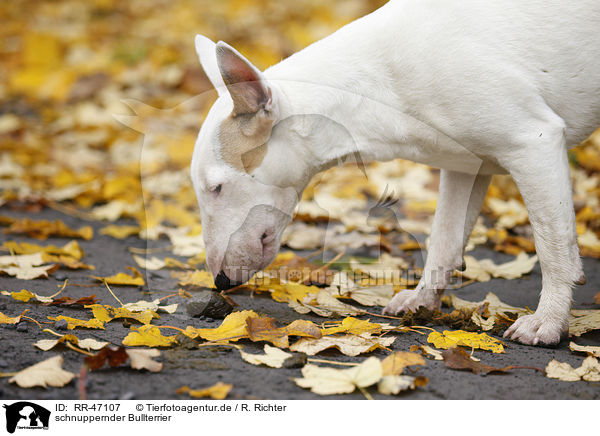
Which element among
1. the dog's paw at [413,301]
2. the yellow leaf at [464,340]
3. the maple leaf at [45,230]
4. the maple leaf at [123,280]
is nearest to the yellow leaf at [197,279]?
the maple leaf at [123,280]

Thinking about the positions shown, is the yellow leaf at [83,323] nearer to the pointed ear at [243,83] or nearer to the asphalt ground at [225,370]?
the asphalt ground at [225,370]

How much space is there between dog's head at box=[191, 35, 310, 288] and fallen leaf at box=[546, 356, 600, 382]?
3.59 feet

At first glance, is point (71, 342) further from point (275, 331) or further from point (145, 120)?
point (145, 120)

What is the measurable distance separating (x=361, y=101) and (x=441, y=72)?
328 mm

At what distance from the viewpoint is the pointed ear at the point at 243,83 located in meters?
2.11

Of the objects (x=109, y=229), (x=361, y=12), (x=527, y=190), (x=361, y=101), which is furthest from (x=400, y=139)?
(x=361, y=12)

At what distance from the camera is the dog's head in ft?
7.44

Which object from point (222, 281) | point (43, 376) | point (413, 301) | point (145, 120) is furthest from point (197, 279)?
point (145, 120)

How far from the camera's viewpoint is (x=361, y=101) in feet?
7.87

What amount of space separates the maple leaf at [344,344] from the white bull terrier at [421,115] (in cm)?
50

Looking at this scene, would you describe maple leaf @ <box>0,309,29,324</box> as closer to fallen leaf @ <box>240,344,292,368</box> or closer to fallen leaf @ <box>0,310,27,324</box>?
fallen leaf @ <box>0,310,27,324</box>

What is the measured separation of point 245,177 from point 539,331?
1.20m
